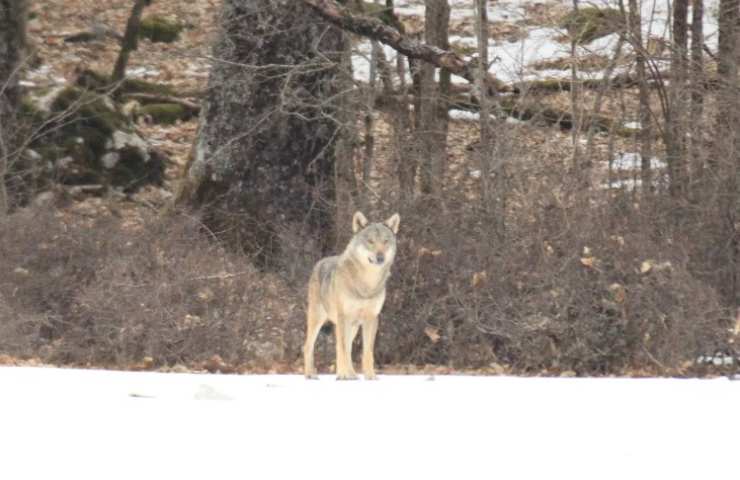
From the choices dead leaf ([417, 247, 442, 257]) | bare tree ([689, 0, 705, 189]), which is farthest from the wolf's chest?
bare tree ([689, 0, 705, 189])

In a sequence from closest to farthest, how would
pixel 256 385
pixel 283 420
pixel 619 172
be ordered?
pixel 283 420
pixel 256 385
pixel 619 172

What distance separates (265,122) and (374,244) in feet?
31.0

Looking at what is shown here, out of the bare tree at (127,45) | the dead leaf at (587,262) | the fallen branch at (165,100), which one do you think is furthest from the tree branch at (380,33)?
the fallen branch at (165,100)

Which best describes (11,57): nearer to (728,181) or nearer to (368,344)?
(728,181)

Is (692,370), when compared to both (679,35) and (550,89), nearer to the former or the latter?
(679,35)

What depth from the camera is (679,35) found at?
1975 centimetres

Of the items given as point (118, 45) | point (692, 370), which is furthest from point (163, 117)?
point (692, 370)

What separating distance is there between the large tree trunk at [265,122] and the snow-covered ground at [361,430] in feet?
29.4

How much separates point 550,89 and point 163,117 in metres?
8.93

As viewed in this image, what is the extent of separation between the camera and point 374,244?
10.9 m

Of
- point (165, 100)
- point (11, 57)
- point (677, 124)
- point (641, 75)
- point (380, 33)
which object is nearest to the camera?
point (677, 124)

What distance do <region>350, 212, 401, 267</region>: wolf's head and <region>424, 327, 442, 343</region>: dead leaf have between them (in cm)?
333

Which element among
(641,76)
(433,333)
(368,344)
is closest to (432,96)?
(641,76)

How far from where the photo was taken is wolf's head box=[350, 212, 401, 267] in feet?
35.5
